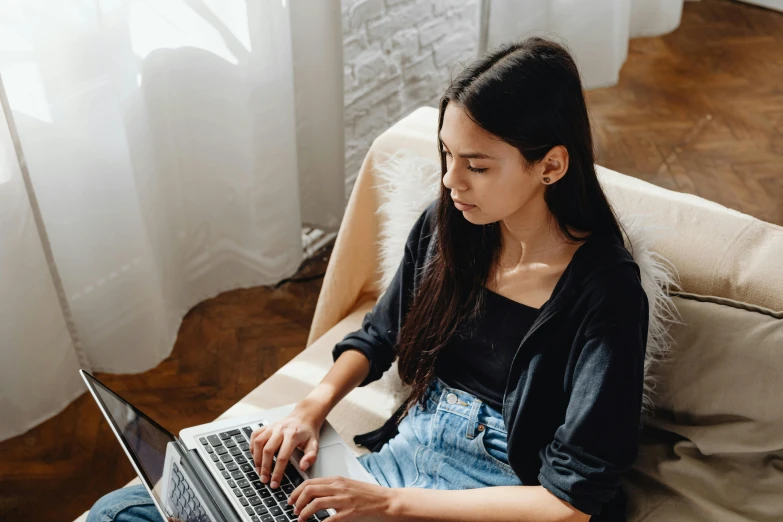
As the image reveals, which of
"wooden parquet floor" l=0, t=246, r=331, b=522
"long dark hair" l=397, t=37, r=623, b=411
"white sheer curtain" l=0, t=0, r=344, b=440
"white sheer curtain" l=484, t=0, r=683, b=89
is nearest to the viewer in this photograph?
"long dark hair" l=397, t=37, r=623, b=411

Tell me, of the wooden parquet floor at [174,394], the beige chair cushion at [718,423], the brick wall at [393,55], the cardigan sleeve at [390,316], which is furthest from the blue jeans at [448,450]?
the brick wall at [393,55]

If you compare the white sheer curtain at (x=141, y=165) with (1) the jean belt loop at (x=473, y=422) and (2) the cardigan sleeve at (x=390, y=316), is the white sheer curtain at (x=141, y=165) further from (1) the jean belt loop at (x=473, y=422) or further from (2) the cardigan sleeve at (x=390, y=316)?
(1) the jean belt loop at (x=473, y=422)

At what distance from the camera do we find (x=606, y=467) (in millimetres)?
1100

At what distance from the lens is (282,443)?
1.25m

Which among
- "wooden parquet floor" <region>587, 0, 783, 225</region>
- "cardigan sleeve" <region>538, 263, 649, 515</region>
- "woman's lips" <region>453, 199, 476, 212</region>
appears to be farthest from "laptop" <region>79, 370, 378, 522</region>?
"wooden parquet floor" <region>587, 0, 783, 225</region>

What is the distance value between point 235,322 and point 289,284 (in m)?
0.23

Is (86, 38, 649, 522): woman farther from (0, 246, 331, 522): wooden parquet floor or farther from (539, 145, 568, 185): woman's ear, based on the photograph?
(0, 246, 331, 522): wooden parquet floor

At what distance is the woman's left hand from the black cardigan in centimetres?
21

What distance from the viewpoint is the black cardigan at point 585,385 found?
3.62 feet

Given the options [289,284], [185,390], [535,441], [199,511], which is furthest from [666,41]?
[199,511]

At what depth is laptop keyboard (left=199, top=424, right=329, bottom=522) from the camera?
116 cm

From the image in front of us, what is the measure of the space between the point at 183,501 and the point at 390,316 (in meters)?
0.47

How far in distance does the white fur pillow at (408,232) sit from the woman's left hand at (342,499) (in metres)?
0.39

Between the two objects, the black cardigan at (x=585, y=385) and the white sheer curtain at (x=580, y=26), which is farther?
the white sheer curtain at (x=580, y=26)
